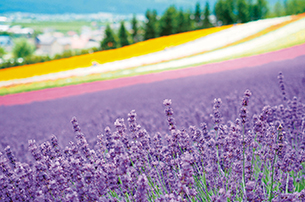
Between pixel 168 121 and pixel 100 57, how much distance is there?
21.7 feet

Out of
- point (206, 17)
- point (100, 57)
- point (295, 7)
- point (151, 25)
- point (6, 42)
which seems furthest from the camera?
point (100, 57)

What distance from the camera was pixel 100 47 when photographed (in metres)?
8.37

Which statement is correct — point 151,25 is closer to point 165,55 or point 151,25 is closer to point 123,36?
point 165,55

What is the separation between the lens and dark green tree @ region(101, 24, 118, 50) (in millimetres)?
8336

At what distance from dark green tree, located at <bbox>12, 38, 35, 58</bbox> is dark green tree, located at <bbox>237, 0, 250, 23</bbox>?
4917 millimetres

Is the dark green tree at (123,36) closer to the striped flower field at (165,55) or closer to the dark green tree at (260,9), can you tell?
the striped flower field at (165,55)

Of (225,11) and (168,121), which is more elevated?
(225,11)

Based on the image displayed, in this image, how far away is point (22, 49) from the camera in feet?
21.9

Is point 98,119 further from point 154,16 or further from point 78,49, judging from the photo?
point 78,49

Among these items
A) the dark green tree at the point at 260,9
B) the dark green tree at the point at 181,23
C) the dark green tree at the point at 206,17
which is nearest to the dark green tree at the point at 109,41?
the dark green tree at the point at 181,23

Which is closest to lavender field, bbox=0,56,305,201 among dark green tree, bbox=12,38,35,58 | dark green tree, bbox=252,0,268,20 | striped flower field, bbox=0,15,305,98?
striped flower field, bbox=0,15,305,98

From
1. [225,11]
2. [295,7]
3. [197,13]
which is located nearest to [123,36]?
[197,13]

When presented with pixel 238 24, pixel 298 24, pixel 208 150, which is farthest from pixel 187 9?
pixel 208 150

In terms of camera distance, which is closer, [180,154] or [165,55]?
[180,154]
